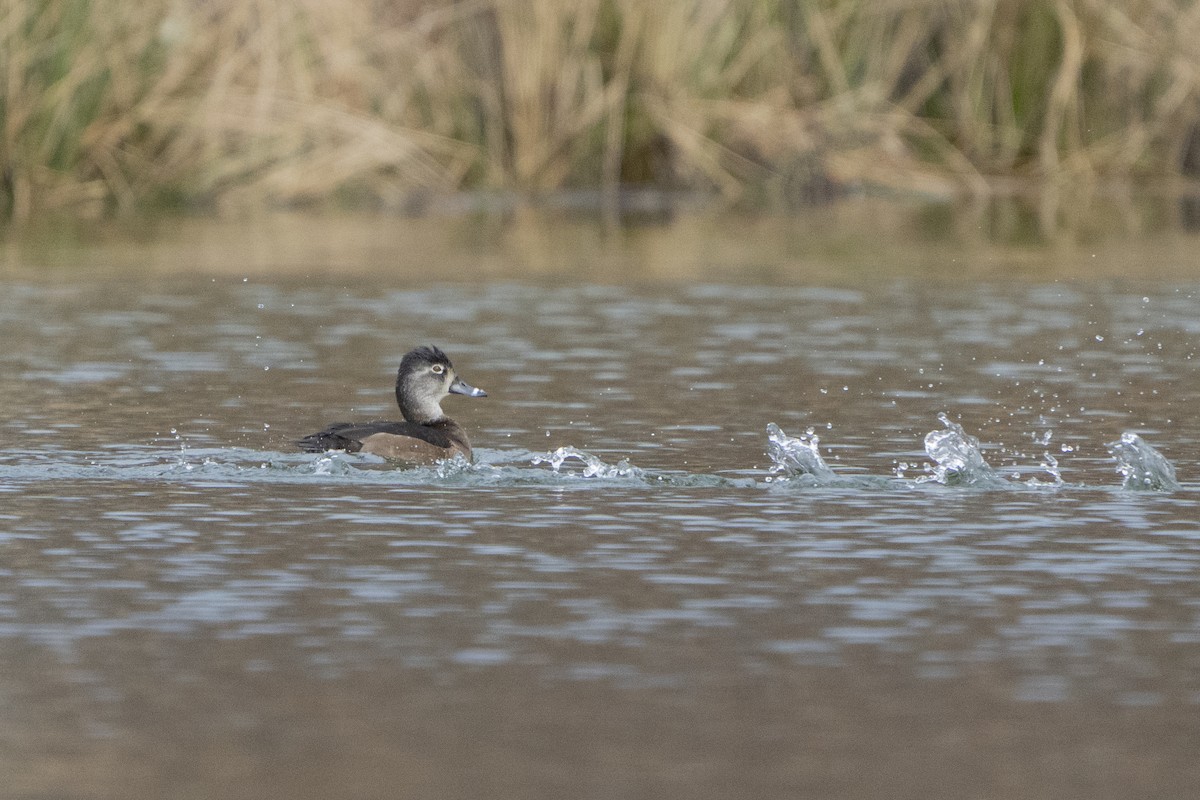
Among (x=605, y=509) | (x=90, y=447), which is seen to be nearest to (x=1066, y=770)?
(x=605, y=509)

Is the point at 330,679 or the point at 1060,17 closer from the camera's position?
the point at 330,679

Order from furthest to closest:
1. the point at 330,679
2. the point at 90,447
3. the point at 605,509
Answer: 1. the point at 90,447
2. the point at 605,509
3. the point at 330,679

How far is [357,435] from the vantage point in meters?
10.3

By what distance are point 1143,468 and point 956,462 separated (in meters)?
0.69

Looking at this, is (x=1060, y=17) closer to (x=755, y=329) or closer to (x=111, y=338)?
(x=755, y=329)

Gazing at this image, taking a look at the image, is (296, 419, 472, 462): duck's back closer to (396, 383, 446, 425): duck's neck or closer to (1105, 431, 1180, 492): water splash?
(396, 383, 446, 425): duck's neck

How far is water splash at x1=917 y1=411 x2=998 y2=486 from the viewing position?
9.79 meters

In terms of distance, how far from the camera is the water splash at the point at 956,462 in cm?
979

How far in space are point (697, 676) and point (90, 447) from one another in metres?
4.86

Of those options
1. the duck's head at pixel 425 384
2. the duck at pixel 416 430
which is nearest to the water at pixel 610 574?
the duck at pixel 416 430

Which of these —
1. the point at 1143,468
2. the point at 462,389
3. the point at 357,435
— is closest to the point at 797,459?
the point at 1143,468

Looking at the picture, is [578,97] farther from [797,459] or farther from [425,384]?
[797,459]

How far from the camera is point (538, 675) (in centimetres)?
629

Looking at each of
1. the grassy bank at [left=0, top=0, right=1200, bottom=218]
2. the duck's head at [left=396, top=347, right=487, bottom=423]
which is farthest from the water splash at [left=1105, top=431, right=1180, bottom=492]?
the grassy bank at [left=0, top=0, right=1200, bottom=218]
